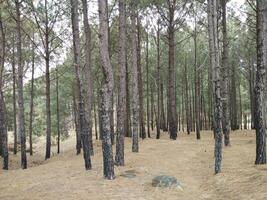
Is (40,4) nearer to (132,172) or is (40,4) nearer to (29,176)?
(29,176)

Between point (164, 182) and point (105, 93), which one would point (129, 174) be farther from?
point (105, 93)

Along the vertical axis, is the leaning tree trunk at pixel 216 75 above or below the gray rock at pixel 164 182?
above

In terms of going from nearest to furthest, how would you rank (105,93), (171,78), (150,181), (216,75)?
(150,181)
(105,93)
(216,75)
(171,78)

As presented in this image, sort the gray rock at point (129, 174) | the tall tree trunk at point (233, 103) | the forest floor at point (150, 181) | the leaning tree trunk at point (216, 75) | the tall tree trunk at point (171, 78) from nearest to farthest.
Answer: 1. the forest floor at point (150, 181)
2. the leaning tree trunk at point (216, 75)
3. the gray rock at point (129, 174)
4. the tall tree trunk at point (171, 78)
5. the tall tree trunk at point (233, 103)

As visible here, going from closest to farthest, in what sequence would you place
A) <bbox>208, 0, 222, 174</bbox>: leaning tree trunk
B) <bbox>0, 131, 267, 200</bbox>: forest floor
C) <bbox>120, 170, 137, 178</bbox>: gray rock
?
<bbox>0, 131, 267, 200</bbox>: forest floor
<bbox>208, 0, 222, 174</bbox>: leaning tree trunk
<bbox>120, 170, 137, 178</bbox>: gray rock

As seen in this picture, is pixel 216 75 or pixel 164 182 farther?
pixel 216 75

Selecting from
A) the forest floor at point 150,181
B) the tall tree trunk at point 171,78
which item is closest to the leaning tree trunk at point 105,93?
the forest floor at point 150,181

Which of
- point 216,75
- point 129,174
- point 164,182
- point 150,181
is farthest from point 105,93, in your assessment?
point 216,75

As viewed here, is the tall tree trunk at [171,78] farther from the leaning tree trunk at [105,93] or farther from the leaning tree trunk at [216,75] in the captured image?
the leaning tree trunk at [105,93]

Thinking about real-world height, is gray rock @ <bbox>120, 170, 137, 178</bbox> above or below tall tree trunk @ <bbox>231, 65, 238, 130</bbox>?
below

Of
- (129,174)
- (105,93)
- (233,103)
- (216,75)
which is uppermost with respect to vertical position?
(216,75)

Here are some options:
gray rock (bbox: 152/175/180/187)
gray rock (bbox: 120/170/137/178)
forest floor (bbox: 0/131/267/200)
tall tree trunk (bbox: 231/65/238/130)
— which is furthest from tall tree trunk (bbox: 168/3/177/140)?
gray rock (bbox: 152/175/180/187)

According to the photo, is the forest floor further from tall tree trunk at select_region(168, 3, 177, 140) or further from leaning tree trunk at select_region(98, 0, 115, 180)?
tall tree trunk at select_region(168, 3, 177, 140)

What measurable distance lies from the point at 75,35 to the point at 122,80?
2668mm
